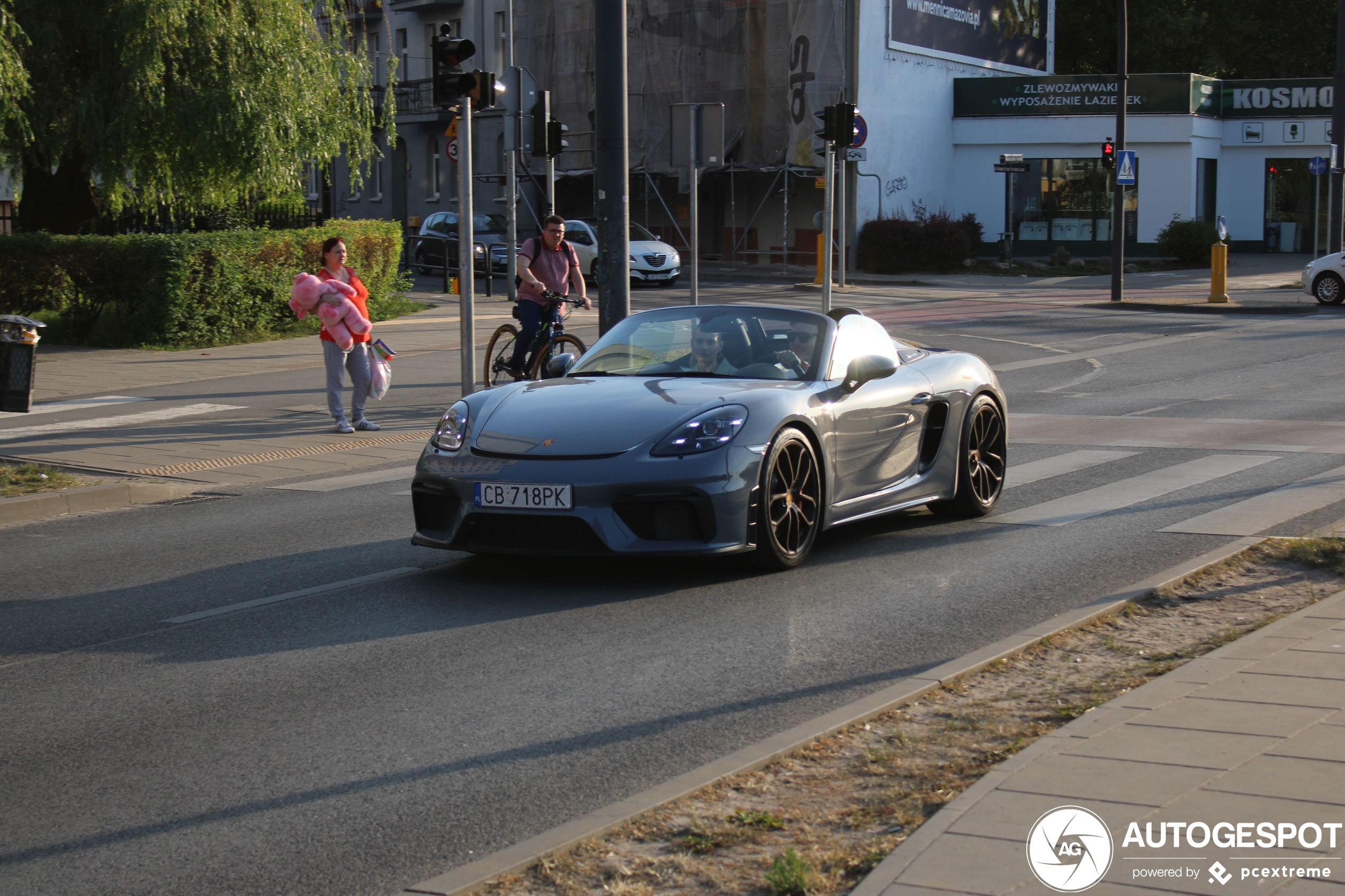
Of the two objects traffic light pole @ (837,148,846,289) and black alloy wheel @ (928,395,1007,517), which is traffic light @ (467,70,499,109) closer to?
black alloy wheel @ (928,395,1007,517)

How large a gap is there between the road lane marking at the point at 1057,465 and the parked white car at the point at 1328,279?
747 inches

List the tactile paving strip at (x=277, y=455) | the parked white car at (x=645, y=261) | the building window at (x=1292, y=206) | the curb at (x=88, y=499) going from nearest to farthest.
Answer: the curb at (x=88, y=499) < the tactile paving strip at (x=277, y=455) < the parked white car at (x=645, y=261) < the building window at (x=1292, y=206)

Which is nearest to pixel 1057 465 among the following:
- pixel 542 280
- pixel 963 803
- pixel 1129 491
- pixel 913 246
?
pixel 1129 491

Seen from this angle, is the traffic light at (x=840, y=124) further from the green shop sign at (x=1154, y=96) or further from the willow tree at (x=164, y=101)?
the green shop sign at (x=1154, y=96)

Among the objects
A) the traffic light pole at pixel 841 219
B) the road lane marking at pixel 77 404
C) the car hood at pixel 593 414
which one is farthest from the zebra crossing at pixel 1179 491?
the traffic light pole at pixel 841 219

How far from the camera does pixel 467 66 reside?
51031 millimetres

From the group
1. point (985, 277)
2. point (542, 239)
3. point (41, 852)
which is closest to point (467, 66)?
point (985, 277)

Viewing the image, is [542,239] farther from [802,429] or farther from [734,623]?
[734,623]

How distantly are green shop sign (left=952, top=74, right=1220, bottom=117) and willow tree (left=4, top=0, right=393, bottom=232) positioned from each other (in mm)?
28472

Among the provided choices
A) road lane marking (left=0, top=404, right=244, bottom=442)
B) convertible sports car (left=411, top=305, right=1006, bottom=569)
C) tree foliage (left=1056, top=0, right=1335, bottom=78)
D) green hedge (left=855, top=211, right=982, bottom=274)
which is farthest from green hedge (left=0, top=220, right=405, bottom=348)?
tree foliage (left=1056, top=0, right=1335, bottom=78)

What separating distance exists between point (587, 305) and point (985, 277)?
26626 mm

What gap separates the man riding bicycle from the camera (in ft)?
46.8

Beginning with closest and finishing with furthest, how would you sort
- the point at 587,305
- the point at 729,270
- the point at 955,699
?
the point at 955,699
the point at 587,305
the point at 729,270

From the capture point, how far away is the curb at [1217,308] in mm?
27453
